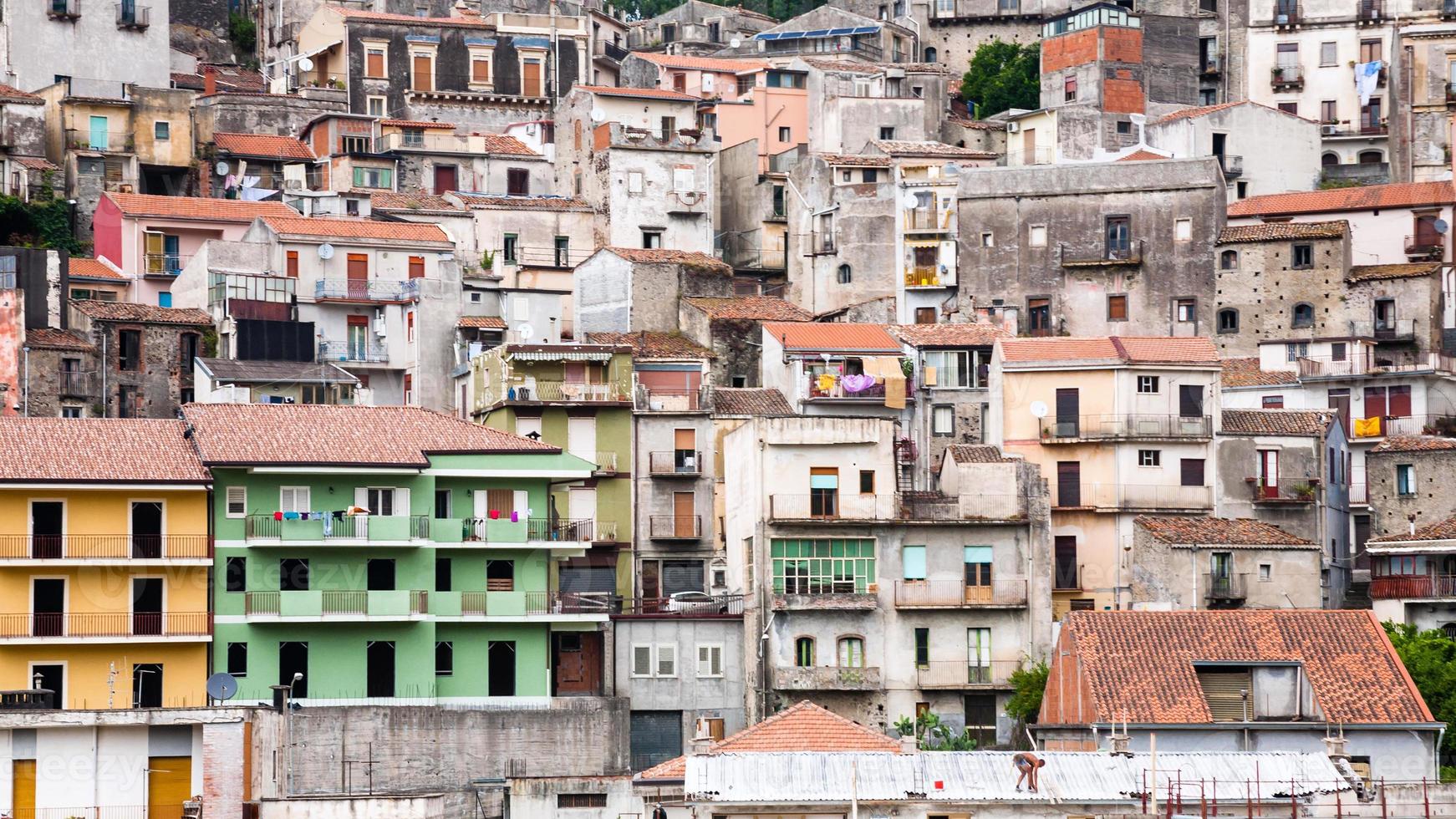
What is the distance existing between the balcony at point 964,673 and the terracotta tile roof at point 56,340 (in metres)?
29.0

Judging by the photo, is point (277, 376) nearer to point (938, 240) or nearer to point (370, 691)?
point (370, 691)

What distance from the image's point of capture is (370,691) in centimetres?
6594

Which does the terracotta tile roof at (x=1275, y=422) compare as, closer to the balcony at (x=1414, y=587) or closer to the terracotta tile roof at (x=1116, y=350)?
the terracotta tile roof at (x=1116, y=350)

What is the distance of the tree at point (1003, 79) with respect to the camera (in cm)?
11669

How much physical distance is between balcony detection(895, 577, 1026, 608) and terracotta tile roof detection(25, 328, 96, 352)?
91.2ft

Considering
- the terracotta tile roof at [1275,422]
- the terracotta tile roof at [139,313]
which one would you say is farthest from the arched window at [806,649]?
the terracotta tile roof at [139,313]

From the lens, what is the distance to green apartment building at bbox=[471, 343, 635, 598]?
75875 mm

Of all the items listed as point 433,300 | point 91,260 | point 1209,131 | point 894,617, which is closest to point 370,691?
point 894,617

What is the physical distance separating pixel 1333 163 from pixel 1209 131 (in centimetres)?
829

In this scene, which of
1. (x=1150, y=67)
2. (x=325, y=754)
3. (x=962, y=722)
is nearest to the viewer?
(x=325, y=754)

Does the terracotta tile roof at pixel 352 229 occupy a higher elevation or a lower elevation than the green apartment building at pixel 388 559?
higher

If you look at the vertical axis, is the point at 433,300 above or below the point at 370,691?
above

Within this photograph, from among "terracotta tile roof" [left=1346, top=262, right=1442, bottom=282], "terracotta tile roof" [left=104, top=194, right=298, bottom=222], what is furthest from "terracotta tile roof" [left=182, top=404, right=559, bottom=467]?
"terracotta tile roof" [left=1346, top=262, right=1442, bottom=282]

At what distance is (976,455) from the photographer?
7275cm
